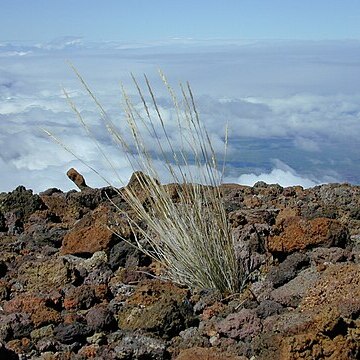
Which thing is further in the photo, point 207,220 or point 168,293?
point 207,220

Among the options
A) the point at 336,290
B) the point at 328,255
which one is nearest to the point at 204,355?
the point at 336,290

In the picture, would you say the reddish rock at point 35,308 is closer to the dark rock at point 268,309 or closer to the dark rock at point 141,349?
the dark rock at point 141,349

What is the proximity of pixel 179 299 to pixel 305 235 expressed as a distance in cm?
114

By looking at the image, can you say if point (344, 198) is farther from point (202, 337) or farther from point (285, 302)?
point (202, 337)

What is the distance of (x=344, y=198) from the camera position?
7.32m

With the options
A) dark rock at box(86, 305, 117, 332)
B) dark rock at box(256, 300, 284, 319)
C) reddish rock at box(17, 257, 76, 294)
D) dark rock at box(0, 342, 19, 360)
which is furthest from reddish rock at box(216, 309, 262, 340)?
reddish rock at box(17, 257, 76, 294)

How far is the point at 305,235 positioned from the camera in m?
5.24

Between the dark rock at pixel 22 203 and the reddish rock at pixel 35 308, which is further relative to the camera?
the dark rock at pixel 22 203

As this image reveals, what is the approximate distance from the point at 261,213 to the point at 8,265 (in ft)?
6.55

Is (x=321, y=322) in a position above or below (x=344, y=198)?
above

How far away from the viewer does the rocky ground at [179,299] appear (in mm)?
3885

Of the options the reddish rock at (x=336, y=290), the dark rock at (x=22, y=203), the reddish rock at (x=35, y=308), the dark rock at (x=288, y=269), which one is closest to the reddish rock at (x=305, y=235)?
the dark rock at (x=288, y=269)

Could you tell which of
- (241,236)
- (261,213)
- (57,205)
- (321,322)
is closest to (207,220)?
(241,236)

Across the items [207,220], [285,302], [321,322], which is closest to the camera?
[321,322]
